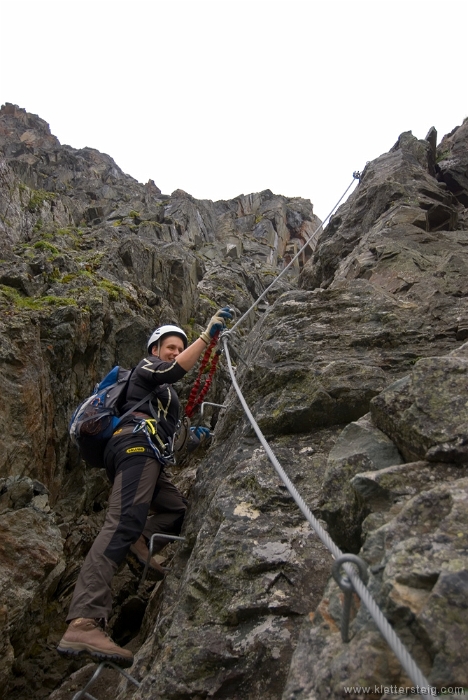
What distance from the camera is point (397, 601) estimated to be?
253 centimetres

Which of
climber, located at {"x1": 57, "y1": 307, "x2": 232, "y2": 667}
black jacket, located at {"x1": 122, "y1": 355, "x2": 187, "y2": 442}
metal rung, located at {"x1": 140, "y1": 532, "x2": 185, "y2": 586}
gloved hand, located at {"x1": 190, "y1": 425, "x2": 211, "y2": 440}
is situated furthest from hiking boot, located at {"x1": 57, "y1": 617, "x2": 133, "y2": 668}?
gloved hand, located at {"x1": 190, "y1": 425, "x2": 211, "y2": 440}

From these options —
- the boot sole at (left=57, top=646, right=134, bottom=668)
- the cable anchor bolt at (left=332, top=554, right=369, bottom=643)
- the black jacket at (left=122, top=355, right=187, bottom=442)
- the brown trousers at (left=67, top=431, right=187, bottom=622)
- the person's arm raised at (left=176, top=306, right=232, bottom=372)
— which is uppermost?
the person's arm raised at (left=176, top=306, right=232, bottom=372)

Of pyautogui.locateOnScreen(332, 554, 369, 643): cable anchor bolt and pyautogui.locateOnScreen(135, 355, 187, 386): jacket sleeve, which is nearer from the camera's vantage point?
pyautogui.locateOnScreen(332, 554, 369, 643): cable anchor bolt

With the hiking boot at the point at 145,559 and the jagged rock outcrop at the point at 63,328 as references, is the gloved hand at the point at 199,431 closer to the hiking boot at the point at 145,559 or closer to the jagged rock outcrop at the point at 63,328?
the hiking boot at the point at 145,559

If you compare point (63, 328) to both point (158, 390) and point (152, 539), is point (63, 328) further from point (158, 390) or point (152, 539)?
point (152, 539)

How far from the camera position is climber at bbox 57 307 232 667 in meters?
5.02

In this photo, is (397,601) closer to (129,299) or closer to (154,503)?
(154,503)

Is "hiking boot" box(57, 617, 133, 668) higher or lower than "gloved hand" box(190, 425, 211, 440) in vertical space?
lower

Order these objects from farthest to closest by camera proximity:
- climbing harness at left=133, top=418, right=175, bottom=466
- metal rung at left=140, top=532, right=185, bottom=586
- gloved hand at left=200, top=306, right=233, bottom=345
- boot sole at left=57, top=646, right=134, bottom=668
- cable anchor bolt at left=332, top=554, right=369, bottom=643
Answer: gloved hand at left=200, top=306, right=233, bottom=345
climbing harness at left=133, top=418, right=175, bottom=466
metal rung at left=140, top=532, right=185, bottom=586
boot sole at left=57, top=646, right=134, bottom=668
cable anchor bolt at left=332, top=554, right=369, bottom=643

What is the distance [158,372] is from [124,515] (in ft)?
6.16

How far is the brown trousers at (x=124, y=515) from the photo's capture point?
5273 millimetres

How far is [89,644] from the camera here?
4871 mm

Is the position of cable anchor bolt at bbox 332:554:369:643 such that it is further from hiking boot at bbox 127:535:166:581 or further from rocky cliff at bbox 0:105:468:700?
hiking boot at bbox 127:535:166:581

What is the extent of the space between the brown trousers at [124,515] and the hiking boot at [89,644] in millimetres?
103
